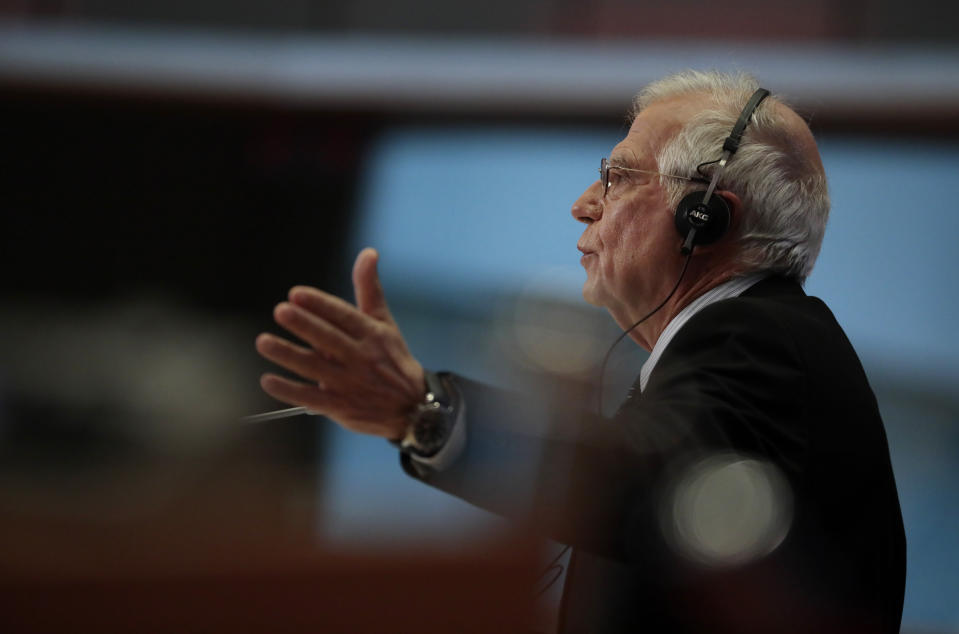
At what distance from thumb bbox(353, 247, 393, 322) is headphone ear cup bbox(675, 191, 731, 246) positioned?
1.19 ft

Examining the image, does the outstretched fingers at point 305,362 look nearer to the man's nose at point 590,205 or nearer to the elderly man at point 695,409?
the elderly man at point 695,409

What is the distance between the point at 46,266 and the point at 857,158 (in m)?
3.19

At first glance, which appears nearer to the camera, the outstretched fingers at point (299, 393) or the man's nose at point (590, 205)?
the outstretched fingers at point (299, 393)

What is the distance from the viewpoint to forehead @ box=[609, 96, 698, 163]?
103cm

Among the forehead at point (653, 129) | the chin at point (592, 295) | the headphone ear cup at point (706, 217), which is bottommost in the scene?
the chin at point (592, 295)

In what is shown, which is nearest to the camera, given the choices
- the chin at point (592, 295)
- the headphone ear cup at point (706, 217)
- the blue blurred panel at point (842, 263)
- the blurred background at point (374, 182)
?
the headphone ear cup at point (706, 217)

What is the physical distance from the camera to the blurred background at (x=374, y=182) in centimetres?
225

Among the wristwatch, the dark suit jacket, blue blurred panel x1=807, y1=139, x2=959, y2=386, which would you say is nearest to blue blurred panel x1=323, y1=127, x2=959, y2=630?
blue blurred panel x1=807, y1=139, x2=959, y2=386

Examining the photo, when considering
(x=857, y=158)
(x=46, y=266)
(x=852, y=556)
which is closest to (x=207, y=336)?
(x=46, y=266)

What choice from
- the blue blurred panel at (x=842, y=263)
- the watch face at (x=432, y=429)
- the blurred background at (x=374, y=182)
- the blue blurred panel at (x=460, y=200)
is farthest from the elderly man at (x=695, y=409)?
the blue blurred panel at (x=460, y=200)

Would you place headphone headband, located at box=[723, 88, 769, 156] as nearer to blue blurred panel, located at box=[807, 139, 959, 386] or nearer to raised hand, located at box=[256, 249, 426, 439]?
raised hand, located at box=[256, 249, 426, 439]

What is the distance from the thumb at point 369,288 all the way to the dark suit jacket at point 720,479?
0.29 feet

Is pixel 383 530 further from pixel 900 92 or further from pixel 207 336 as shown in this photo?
pixel 207 336

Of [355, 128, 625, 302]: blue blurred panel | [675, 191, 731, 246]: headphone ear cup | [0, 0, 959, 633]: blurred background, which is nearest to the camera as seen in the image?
[675, 191, 731, 246]: headphone ear cup
